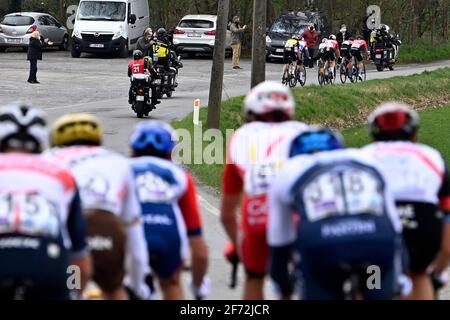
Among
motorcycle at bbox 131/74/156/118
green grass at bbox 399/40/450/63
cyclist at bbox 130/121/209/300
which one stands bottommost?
green grass at bbox 399/40/450/63

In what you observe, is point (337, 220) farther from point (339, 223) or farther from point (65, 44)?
point (65, 44)

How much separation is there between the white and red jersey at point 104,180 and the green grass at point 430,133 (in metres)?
16.9

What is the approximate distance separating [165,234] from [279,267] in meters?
0.95

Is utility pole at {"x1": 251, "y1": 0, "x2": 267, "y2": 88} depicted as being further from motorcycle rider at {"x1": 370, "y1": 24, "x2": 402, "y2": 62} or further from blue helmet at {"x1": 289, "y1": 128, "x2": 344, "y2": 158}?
motorcycle rider at {"x1": 370, "y1": 24, "x2": 402, "y2": 62}

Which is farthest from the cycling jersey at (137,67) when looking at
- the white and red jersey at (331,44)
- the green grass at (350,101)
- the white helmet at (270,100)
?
the white helmet at (270,100)

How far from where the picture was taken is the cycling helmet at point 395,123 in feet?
20.7

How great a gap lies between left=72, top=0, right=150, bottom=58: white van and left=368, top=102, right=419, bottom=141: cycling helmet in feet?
116

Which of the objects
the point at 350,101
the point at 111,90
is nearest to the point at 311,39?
the point at 350,101

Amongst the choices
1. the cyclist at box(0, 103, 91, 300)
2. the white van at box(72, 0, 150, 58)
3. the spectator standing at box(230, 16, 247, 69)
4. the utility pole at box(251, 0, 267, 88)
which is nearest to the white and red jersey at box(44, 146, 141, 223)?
the cyclist at box(0, 103, 91, 300)

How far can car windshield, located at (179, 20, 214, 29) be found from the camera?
139 ft

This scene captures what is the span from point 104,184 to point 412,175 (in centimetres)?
173
